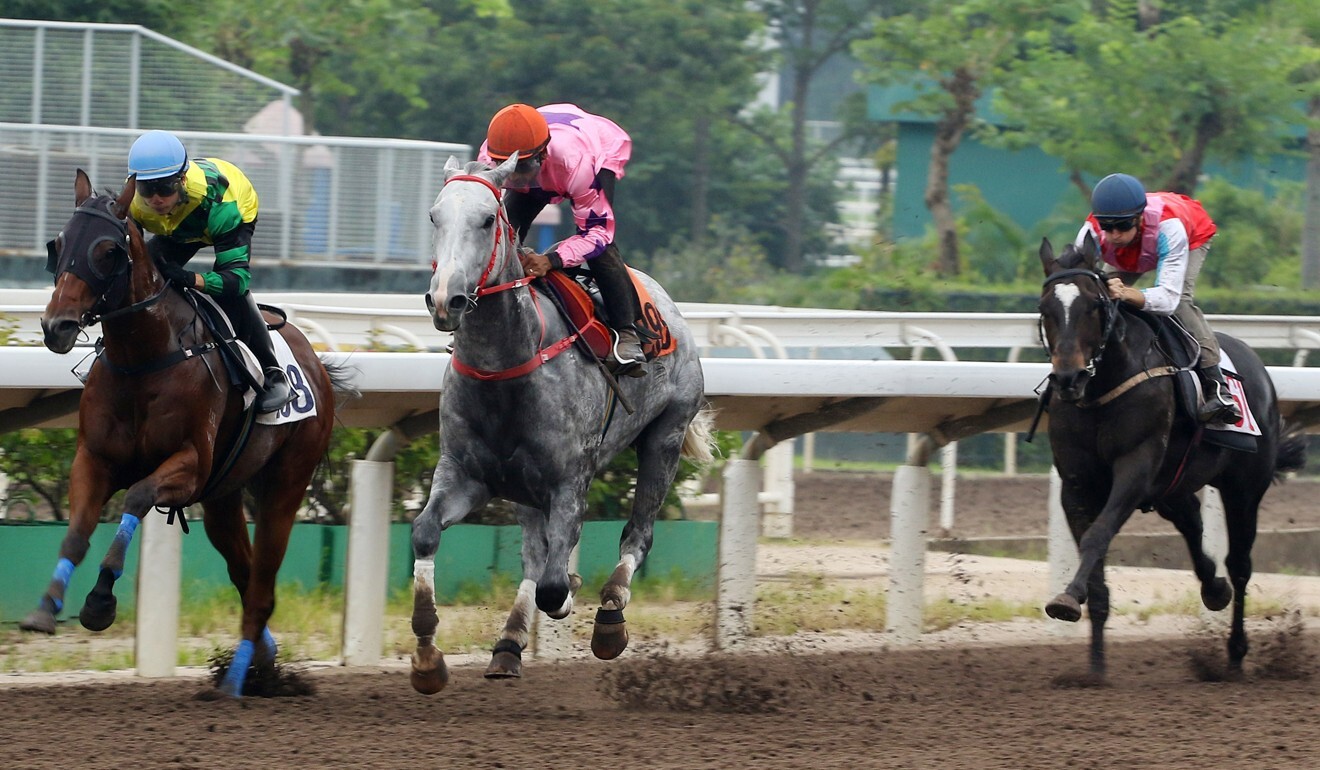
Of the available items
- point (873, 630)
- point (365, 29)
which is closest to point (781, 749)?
point (873, 630)

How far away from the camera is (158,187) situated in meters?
5.59

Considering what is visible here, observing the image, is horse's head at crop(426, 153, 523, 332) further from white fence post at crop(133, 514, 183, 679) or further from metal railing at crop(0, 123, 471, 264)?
metal railing at crop(0, 123, 471, 264)

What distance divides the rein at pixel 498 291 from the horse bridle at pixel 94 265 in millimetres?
983

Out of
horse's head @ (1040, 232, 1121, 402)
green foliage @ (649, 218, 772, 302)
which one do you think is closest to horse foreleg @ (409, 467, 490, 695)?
horse's head @ (1040, 232, 1121, 402)

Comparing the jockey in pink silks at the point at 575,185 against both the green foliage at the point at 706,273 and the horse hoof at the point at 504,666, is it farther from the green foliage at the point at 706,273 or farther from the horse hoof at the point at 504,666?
the green foliage at the point at 706,273

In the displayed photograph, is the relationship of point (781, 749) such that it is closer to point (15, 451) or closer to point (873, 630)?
point (873, 630)

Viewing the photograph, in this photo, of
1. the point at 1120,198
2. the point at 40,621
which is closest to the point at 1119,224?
the point at 1120,198

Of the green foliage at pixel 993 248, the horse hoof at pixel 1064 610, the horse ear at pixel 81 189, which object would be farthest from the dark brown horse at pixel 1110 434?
the green foliage at pixel 993 248

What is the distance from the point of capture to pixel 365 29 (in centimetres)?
2170

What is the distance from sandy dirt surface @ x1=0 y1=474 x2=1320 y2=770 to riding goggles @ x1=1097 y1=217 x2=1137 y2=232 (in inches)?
64.7

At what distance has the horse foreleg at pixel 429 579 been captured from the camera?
5.27 m

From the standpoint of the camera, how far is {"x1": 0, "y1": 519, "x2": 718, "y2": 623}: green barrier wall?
6684 mm

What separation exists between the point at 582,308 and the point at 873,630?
2706mm

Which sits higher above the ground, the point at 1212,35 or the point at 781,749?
the point at 1212,35
